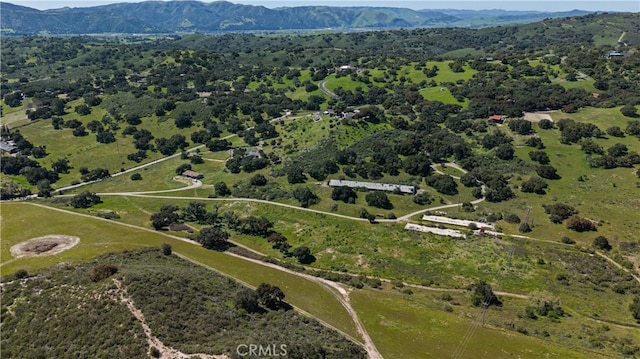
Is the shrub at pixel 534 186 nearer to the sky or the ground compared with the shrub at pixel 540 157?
nearer to the ground

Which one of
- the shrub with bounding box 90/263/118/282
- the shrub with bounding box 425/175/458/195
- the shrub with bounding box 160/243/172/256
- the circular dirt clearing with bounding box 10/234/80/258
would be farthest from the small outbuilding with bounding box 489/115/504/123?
the circular dirt clearing with bounding box 10/234/80/258

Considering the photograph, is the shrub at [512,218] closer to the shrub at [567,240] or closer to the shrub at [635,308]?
the shrub at [567,240]

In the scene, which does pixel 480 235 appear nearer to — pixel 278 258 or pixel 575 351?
pixel 575 351

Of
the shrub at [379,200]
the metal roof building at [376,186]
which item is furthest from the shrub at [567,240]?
the shrub at [379,200]

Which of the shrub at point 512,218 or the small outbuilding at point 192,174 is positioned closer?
the shrub at point 512,218

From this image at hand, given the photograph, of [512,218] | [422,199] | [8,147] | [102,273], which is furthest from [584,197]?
[8,147]

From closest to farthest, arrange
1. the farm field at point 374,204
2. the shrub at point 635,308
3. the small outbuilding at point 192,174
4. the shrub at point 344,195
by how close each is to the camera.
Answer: the farm field at point 374,204 → the shrub at point 635,308 → the shrub at point 344,195 → the small outbuilding at point 192,174

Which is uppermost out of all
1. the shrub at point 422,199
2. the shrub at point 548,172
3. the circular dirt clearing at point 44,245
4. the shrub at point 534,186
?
the shrub at point 548,172

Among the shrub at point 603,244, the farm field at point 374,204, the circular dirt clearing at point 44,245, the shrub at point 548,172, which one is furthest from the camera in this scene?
the shrub at point 548,172

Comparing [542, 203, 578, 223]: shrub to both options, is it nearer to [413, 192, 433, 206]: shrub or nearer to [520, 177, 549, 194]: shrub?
[520, 177, 549, 194]: shrub

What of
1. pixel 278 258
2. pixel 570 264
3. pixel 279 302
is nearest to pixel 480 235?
pixel 570 264
